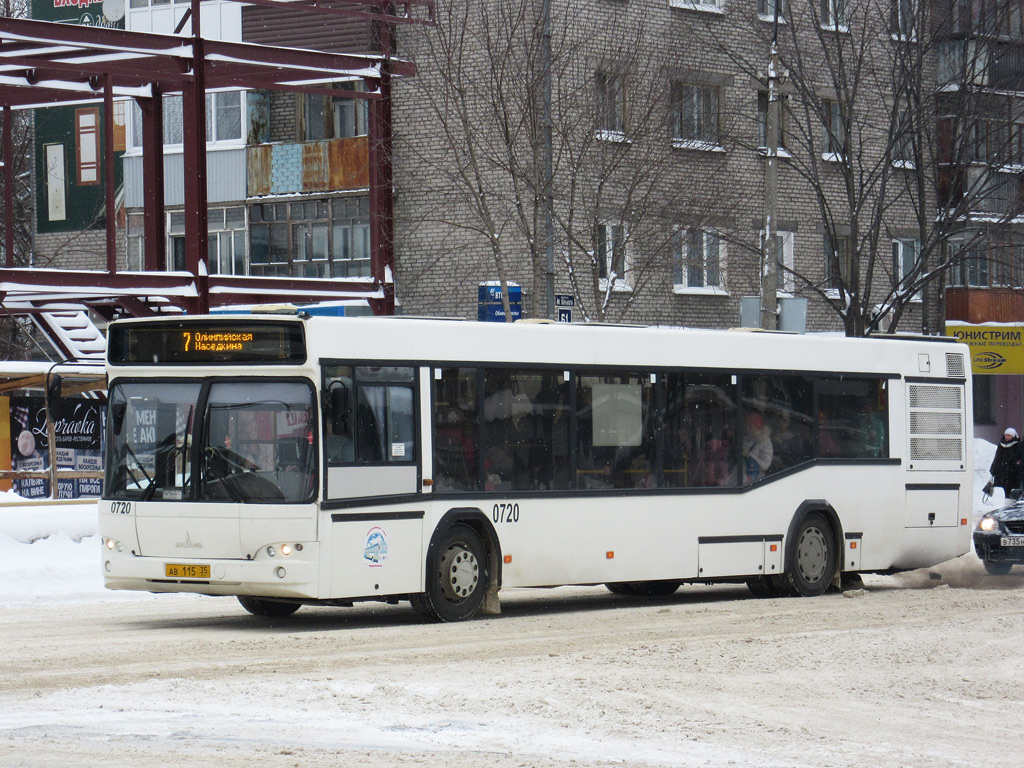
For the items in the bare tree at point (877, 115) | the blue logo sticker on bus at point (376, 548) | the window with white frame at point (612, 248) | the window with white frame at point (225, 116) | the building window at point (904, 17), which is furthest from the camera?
the window with white frame at point (225, 116)

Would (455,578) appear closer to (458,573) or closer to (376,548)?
(458,573)

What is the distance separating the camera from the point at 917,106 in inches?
1325

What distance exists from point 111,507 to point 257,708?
5.03 meters

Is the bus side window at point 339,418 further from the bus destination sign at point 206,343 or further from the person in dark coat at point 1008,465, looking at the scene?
→ the person in dark coat at point 1008,465

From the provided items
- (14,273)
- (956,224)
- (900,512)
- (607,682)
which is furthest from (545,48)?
(607,682)

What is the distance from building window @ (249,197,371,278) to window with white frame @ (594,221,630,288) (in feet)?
22.0

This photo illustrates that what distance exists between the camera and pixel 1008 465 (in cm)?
3197

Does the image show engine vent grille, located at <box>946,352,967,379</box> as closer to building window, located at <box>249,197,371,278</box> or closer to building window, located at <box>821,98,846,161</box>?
building window, located at <box>821,98,846,161</box>

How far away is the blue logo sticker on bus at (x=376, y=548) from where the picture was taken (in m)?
14.0

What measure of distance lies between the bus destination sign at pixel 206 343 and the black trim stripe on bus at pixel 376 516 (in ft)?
4.15

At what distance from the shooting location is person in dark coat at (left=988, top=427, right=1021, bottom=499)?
31.9 m

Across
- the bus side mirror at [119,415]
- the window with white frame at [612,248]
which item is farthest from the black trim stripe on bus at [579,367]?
the window with white frame at [612,248]

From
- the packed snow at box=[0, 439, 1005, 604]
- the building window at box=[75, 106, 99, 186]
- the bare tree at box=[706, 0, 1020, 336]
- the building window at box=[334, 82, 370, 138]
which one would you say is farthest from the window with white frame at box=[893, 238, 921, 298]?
the packed snow at box=[0, 439, 1005, 604]

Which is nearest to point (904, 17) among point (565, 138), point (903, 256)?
point (903, 256)
